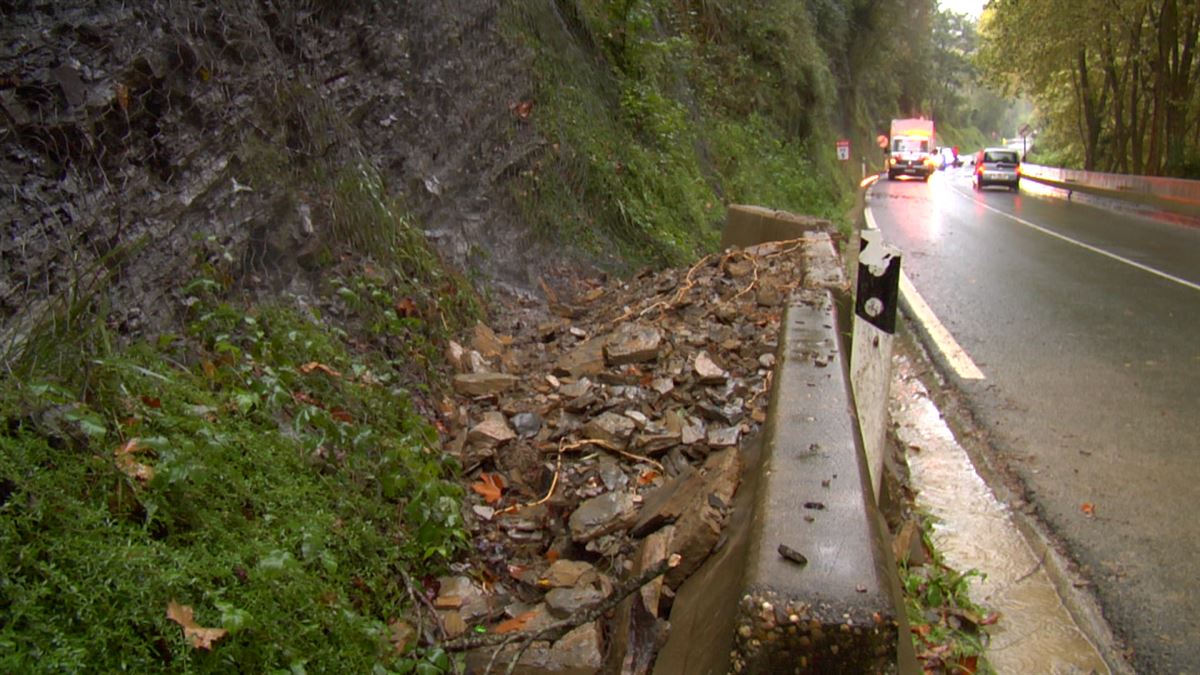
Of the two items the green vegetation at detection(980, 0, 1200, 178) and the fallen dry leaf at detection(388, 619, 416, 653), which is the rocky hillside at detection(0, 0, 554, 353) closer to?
the fallen dry leaf at detection(388, 619, 416, 653)

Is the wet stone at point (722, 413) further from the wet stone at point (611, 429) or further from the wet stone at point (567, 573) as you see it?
the wet stone at point (567, 573)

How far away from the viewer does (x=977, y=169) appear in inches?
1555

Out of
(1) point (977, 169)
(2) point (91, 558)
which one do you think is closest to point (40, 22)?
(2) point (91, 558)

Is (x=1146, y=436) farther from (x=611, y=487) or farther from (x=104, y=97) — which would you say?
(x=104, y=97)

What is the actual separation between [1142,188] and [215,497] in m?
30.9

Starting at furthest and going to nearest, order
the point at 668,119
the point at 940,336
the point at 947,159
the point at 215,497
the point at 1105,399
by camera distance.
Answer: the point at 947,159 < the point at 668,119 < the point at 940,336 < the point at 1105,399 < the point at 215,497

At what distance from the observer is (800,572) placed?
7.55 feet

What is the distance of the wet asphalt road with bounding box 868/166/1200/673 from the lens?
3867mm

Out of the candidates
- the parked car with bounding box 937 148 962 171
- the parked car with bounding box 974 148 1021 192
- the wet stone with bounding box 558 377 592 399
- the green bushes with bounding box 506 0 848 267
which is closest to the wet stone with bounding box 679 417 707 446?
the wet stone with bounding box 558 377 592 399

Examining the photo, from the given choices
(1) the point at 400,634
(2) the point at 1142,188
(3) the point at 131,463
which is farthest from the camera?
(2) the point at 1142,188

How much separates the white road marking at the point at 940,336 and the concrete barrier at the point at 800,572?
394 centimetres

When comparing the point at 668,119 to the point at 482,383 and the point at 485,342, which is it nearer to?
the point at 485,342

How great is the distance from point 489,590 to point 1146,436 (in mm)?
4329

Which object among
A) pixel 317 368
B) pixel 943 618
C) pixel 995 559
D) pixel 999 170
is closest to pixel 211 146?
pixel 317 368
